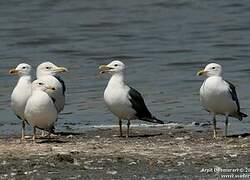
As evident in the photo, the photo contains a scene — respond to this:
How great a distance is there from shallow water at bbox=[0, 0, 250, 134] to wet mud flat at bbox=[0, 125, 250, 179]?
6.98 feet

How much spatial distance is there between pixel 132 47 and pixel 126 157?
50.8 ft

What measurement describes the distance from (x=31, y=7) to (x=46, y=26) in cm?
373

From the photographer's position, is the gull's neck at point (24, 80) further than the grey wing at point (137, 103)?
No

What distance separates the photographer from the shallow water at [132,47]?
19109 mm

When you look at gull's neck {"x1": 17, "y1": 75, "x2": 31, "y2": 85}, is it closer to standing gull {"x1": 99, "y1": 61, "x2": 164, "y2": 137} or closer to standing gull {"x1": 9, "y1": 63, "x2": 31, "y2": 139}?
standing gull {"x1": 9, "y1": 63, "x2": 31, "y2": 139}

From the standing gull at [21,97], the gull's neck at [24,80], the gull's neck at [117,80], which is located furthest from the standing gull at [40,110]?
the gull's neck at [117,80]

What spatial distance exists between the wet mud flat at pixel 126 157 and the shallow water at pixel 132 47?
2128 millimetres

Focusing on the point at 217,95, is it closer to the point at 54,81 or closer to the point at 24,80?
the point at 54,81

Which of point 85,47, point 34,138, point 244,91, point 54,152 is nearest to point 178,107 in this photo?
point 244,91

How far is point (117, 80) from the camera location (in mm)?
15781

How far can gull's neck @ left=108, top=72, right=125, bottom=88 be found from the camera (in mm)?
15680

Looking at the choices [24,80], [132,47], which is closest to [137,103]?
[24,80]

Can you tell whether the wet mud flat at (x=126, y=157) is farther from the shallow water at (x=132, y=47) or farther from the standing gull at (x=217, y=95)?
the shallow water at (x=132, y=47)

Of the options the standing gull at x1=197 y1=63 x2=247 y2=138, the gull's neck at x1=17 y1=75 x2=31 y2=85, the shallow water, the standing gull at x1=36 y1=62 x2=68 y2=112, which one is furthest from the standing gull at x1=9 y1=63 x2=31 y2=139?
the standing gull at x1=197 y1=63 x2=247 y2=138
